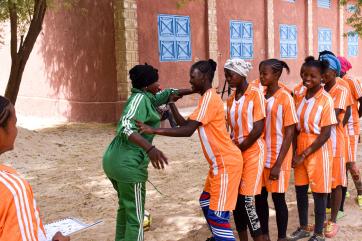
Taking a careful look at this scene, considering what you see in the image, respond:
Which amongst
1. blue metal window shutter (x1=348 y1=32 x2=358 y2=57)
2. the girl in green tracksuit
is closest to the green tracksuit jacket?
the girl in green tracksuit

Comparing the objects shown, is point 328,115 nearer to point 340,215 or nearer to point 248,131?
point 248,131

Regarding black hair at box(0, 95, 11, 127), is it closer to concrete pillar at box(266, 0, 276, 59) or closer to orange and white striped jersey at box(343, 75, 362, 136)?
orange and white striped jersey at box(343, 75, 362, 136)

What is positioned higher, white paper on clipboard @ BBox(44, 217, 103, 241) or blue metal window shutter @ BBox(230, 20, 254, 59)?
blue metal window shutter @ BBox(230, 20, 254, 59)

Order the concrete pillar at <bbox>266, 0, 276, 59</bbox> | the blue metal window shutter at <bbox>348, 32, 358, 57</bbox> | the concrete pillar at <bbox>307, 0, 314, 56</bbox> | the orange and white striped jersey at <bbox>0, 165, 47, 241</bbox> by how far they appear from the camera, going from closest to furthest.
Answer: the orange and white striped jersey at <bbox>0, 165, 47, 241</bbox>, the concrete pillar at <bbox>266, 0, 276, 59</bbox>, the concrete pillar at <bbox>307, 0, 314, 56</bbox>, the blue metal window shutter at <bbox>348, 32, 358, 57</bbox>

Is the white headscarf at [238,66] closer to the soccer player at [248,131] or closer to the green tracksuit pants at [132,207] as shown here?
the soccer player at [248,131]

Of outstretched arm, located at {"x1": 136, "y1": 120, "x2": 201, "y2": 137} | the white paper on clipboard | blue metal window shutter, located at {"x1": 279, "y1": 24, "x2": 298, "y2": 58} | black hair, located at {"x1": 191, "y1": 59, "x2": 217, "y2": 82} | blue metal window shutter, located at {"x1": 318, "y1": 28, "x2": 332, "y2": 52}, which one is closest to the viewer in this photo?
the white paper on clipboard

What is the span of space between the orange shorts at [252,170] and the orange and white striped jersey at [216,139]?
177 mm

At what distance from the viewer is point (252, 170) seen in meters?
3.25

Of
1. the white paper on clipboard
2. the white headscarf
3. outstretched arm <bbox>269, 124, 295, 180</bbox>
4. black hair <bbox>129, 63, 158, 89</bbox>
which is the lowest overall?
the white paper on clipboard

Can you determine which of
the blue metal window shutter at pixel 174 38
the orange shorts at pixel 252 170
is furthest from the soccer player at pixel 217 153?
the blue metal window shutter at pixel 174 38

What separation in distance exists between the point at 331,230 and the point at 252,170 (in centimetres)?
116

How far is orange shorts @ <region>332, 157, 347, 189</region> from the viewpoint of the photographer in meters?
3.83

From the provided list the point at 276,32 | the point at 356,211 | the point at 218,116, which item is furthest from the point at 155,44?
the point at 218,116

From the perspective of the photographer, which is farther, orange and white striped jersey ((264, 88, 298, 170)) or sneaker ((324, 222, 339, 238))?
sneaker ((324, 222, 339, 238))
